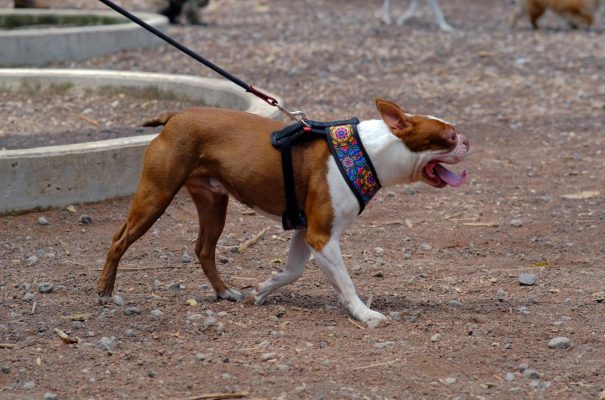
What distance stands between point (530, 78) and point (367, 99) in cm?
219

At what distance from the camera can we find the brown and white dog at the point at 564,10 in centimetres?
1706

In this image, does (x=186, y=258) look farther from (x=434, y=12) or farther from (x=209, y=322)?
(x=434, y=12)

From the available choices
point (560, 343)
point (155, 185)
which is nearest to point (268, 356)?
point (155, 185)

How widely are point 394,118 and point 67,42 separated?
320 inches

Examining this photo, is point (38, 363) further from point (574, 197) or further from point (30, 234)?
point (574, 197)

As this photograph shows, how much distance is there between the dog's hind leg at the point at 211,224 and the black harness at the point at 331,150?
402 millimetres

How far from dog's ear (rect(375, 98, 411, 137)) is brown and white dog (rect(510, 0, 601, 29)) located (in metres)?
12.5

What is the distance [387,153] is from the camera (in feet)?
17.0

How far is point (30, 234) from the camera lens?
22.2 ft

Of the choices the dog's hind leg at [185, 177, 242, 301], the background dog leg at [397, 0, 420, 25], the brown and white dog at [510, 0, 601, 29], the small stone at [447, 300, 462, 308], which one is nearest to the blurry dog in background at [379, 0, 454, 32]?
the background dog leg at [397, 0, 420, 25]

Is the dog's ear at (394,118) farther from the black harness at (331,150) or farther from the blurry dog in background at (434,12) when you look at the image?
the blurry dog in background at (434,12)

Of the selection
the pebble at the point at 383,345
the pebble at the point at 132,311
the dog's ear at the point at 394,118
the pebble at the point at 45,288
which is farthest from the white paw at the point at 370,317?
the pebble at the point at 45,288

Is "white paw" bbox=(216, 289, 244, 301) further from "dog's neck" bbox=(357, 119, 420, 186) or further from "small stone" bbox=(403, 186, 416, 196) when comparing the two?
"small stone" bbox=(403, 186, 416, 196)

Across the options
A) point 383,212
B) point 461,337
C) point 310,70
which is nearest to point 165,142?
point 461,337
